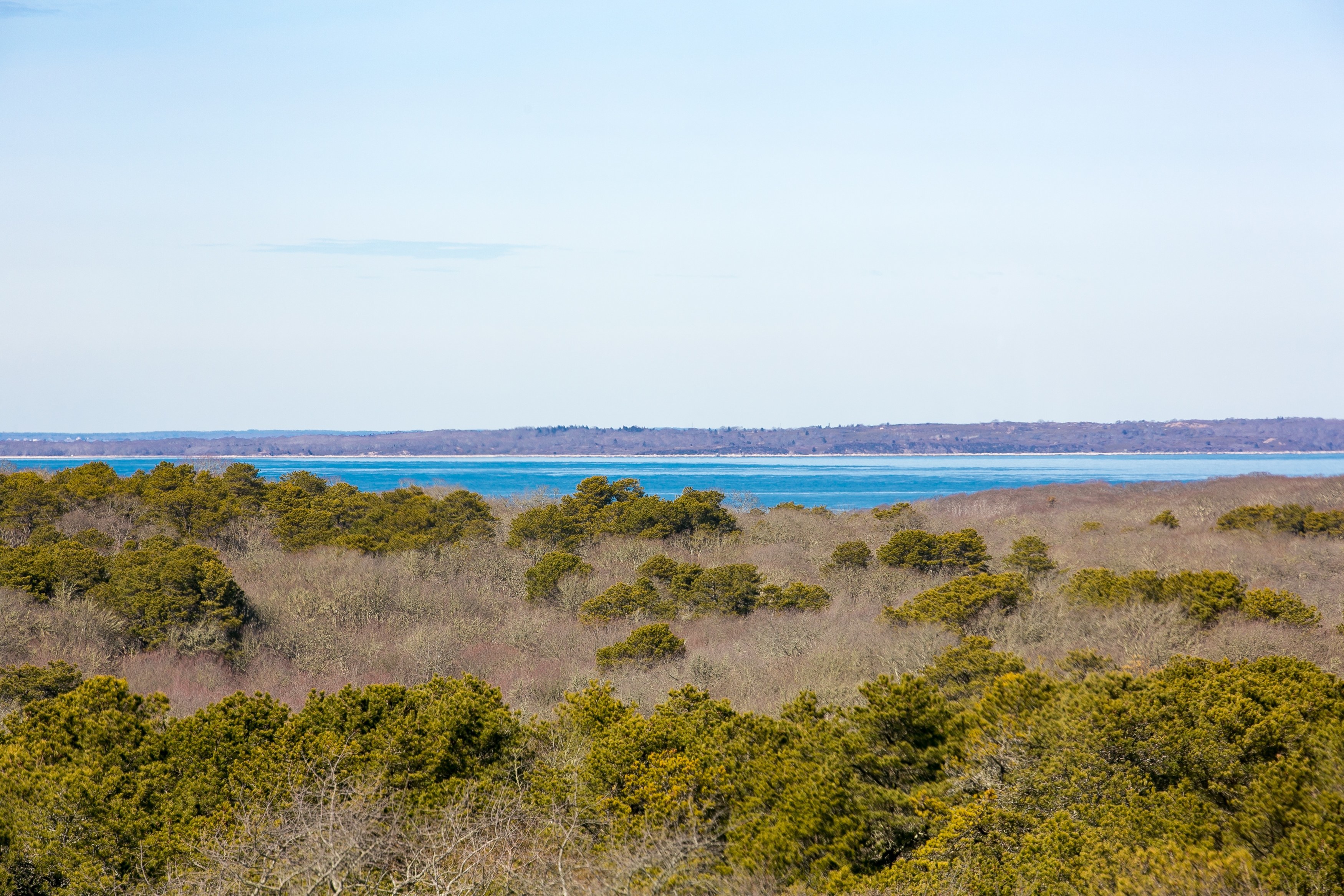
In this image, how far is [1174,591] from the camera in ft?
69.6

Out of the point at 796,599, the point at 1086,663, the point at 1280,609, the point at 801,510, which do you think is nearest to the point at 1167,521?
the point at 801,510

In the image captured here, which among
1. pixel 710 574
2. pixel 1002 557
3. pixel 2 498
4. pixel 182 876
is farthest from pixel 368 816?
pixel 2 498

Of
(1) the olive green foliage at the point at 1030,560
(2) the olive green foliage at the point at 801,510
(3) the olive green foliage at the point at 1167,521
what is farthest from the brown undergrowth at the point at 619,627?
(2) the olive green foliage at the point at 801,510

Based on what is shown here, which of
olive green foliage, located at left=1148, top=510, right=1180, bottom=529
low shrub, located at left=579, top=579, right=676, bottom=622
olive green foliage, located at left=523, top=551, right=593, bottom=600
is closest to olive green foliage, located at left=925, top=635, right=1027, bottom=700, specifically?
low shrub, located at left=579, top=579, right=676, bottom=622

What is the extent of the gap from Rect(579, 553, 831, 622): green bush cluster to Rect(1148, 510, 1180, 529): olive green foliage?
23340mm

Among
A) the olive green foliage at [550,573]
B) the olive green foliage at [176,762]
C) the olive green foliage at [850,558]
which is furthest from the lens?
the olive green foliage at [850,558]

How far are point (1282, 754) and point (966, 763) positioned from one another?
2941mm

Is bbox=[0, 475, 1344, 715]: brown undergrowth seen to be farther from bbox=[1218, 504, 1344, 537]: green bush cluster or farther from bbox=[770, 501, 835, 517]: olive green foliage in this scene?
bbox=[770, 501, 835, 517]: olive green foliage

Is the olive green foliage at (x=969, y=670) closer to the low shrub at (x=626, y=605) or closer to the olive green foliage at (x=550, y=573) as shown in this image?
the low shrub at (x=626, y=605)

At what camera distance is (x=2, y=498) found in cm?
3375

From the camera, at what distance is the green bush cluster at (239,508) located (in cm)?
3441

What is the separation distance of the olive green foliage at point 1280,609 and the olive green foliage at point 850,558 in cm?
1417

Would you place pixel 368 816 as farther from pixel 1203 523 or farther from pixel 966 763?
pixel 1203 523

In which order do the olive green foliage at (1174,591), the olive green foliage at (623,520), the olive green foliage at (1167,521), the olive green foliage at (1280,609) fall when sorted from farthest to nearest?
the olive green foliage at (1167,521), the olive green foliage at (623,520), the olive green foliage at (1174,591), the olive green foliage at (1280,609)
